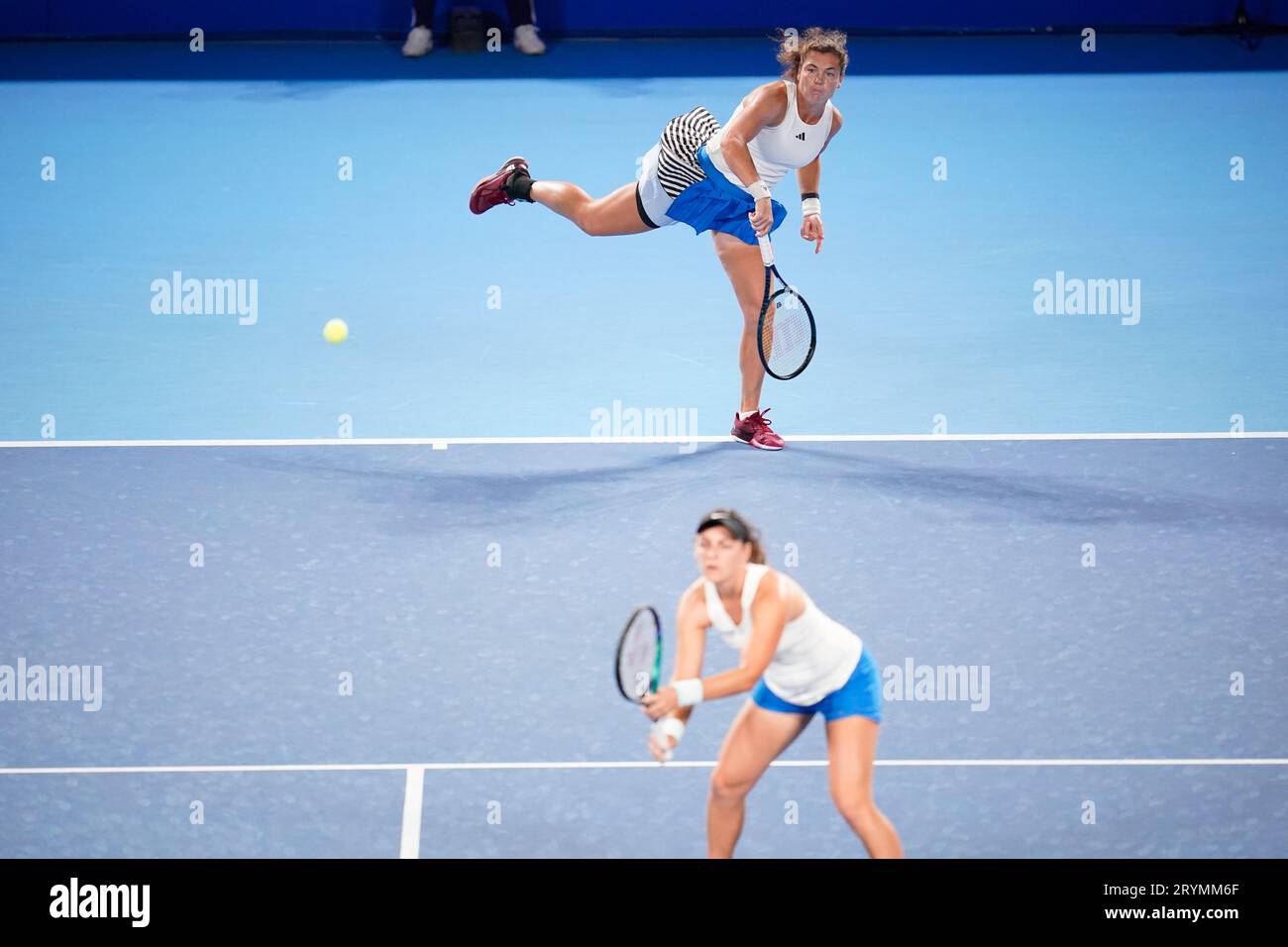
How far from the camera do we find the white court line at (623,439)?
906cm

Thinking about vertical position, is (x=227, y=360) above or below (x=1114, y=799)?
above

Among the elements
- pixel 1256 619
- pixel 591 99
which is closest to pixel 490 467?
pixel 1256 619

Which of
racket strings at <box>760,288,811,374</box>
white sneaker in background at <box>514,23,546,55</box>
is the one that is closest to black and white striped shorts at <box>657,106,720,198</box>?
racket strings at <box>760,288,811,374</box>

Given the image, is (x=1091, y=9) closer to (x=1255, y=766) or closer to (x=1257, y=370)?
(x=1257, y=370)

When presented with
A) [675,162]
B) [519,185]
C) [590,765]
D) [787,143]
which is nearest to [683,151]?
[675,162]

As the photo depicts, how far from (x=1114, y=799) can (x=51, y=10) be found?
41.4ft

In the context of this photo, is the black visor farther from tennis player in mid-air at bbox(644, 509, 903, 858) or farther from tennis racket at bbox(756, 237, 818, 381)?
tennis racket at bbox(756, 237, 818, 381)

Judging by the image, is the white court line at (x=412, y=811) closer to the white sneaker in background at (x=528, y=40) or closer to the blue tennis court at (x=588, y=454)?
the blue tennis court at (x=588, y=454)

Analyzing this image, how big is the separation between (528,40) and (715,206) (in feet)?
23.9

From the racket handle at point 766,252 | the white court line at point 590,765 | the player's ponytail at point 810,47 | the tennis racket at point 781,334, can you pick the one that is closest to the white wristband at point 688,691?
the white court line at point 590,765

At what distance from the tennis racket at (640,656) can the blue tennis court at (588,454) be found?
2.96 feet

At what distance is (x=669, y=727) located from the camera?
15.7 ft

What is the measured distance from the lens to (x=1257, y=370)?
10039 millimetres

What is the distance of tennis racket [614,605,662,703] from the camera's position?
471 centimetres
